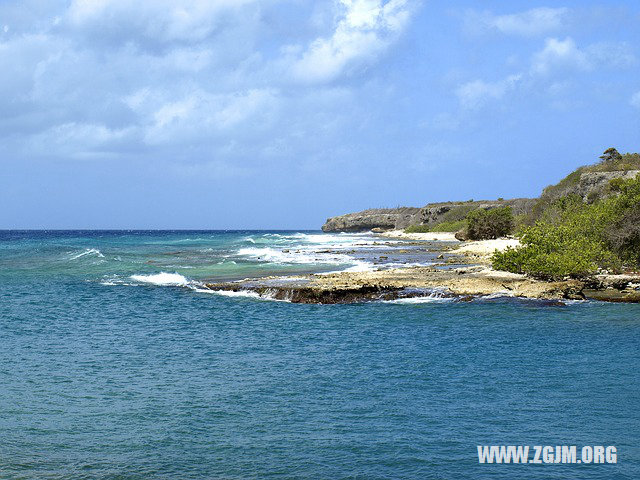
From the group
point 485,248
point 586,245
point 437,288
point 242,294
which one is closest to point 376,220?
point 485,248

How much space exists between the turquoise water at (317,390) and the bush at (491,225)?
5696cm

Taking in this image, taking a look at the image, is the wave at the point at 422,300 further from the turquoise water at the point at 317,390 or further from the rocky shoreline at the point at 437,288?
the turquoise water at the point at 317,390

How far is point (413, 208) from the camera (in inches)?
6772

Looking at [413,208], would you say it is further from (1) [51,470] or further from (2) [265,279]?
(1) [51,470]

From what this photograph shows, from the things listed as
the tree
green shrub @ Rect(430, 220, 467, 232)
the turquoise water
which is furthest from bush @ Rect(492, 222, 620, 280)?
green shrub @ Rect(430, 220, 467, 232)

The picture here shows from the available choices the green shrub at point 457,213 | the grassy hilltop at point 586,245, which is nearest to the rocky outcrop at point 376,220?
the green shrub at point 457,213

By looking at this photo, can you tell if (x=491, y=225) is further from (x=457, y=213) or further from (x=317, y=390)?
(x=317, y=390)

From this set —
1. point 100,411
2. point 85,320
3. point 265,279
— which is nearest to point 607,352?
point 100,411

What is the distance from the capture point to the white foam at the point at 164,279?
40287 mm

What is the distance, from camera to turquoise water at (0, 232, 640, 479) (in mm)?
11047

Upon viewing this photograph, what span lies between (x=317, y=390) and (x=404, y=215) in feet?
499

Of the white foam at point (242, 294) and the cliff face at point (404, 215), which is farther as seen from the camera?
the cliff face at point (404, 215)

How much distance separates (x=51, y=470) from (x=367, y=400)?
270 inches

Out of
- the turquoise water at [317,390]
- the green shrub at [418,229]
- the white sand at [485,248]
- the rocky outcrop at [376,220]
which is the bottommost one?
the turquoise water at [317,390]
